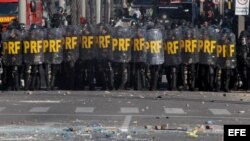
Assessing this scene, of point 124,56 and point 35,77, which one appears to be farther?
point 35,77

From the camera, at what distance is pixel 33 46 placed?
26.6m

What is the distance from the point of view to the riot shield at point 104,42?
1046 inches

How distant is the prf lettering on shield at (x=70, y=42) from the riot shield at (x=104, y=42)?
2.20 feet

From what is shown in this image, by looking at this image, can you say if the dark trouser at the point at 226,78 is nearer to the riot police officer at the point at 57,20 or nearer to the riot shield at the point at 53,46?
the riot shield at the point at 53,46

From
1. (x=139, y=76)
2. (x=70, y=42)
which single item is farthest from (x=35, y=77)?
(x=139, y=76)

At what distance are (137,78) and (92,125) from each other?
8.92 m

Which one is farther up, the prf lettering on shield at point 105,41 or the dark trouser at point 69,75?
the prf lettering on shield at point 105,41

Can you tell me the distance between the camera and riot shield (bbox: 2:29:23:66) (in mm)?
26516

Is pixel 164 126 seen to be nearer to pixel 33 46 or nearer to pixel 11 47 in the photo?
pixel 33 46

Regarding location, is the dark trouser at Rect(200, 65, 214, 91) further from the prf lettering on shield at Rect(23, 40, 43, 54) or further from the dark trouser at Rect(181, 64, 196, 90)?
the prf lettering on shield at Rect(23, 40, 43, 54)

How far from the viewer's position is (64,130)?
55.2ft

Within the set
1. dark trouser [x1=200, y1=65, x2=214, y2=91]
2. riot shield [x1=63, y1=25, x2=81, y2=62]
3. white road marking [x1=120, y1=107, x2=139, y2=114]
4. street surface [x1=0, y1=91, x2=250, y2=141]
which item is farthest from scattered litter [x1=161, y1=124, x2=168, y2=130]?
riot shield [x1=63, y1=25, x2=81, y2=62]

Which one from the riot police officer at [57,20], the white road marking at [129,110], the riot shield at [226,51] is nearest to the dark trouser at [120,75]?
the riot shield at [226,51]

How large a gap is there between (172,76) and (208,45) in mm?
1337
